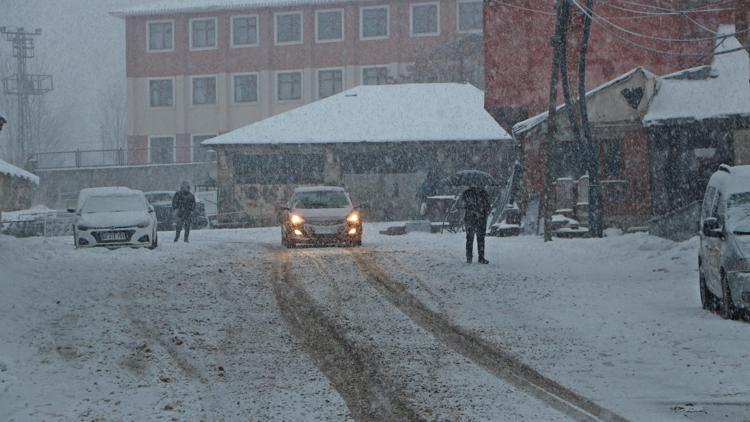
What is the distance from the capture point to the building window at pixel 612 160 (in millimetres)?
30562

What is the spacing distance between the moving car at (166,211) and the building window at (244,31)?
25386 mm

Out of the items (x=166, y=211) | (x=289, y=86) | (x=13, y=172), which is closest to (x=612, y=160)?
(x=166, y=211)

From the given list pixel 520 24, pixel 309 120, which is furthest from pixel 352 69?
pixel 520 24

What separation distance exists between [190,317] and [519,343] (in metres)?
4.31

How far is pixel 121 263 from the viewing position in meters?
18.8

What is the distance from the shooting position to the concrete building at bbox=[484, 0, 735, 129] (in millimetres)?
34031

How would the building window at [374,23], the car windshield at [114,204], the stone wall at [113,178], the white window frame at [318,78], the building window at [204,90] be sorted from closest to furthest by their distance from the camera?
the car windshield at [114,204]
the stone wall at [113,178]
the building window at [374,23]
the white window frame at [318,78]
the building window at [204,90]

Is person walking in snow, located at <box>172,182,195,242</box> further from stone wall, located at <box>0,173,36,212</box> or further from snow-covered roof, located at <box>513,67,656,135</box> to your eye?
stone wall, located at <box>0,173,36,212</box>

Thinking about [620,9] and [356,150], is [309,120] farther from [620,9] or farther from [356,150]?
[620,9]

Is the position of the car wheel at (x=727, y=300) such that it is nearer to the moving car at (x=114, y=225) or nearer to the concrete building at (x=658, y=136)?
the moving car at (x=114, y=225)

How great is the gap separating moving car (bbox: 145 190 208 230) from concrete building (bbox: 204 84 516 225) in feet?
5.97

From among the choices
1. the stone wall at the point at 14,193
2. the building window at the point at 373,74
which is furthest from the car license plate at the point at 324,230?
the building window at the point at 373,74

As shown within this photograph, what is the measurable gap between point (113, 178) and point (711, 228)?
164 ft

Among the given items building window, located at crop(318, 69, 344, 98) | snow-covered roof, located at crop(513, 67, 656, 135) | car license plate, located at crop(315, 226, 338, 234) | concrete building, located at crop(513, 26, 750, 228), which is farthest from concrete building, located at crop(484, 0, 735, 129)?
building window, located at crop(318, 69, 344, 98)
